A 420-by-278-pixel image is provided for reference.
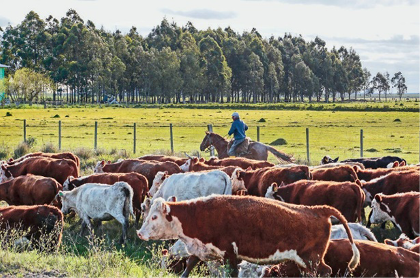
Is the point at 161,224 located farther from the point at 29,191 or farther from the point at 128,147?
the point at 128,147

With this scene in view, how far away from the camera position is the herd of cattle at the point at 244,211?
7.85 meters

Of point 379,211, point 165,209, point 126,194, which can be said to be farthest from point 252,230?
point 126,194

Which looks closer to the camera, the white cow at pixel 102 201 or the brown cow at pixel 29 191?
the white cow at pixel 102 201

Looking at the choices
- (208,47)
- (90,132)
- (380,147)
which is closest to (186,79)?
(208,47)

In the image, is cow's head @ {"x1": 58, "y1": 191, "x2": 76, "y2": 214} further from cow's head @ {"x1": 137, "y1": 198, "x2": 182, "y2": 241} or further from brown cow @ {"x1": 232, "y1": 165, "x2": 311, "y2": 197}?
cow's head @ {"x1": 137, "y1": 198, "x2": 182, "y2": 241}

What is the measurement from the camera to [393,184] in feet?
43.7

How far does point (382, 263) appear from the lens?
846cm

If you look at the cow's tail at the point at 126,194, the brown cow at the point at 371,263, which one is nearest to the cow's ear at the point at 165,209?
the brown cow at the point at 371,263

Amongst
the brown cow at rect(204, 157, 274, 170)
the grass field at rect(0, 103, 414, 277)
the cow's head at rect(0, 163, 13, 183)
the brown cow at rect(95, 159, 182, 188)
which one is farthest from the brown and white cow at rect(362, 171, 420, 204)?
the cow's head at rect(0, 163, 13, 183)

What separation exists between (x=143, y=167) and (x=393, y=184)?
21.6 feet

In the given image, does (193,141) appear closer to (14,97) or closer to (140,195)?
(140,195)

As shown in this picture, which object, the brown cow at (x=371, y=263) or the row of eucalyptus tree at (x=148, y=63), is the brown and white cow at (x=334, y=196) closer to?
the brown cow at (x=371, y=263)

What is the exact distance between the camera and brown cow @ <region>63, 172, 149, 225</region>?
46.2ft

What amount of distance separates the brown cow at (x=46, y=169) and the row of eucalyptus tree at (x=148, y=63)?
7912 cm
